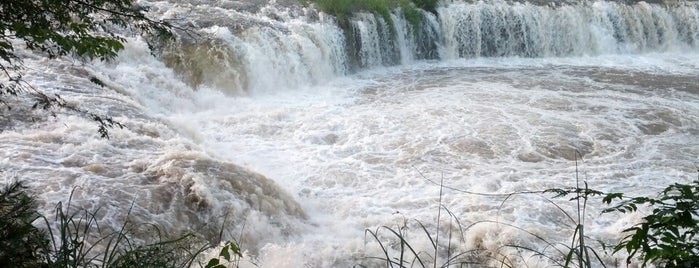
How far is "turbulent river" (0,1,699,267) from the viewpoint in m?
5.46

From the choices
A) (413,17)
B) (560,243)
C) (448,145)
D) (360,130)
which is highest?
(413,17)

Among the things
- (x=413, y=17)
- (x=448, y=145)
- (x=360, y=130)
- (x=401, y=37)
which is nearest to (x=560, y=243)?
(x=448, y=145)

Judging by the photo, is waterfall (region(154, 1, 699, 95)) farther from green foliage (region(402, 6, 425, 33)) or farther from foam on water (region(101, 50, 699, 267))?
foam on water (region(101, 50, 699, 267))

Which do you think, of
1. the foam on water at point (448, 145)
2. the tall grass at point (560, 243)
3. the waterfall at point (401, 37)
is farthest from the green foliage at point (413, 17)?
the tall grass at point (560, 243)

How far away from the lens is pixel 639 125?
31.9 feet

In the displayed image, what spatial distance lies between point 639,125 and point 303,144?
224 inches

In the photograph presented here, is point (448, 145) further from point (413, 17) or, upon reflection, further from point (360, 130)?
point (413, 17)

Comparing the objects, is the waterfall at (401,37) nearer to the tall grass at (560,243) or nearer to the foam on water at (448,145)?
the foam on water at (448,145)

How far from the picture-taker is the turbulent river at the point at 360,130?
546cm

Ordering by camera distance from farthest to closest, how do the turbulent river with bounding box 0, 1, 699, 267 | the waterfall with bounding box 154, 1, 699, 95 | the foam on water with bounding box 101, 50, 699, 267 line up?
1. the waterfall with bounding box 154, 1, 699, 95
2. the foam on water with bounding box 101, 50, 699, 267
3. the turbulent river with bounding box 0, 1, 699, 267

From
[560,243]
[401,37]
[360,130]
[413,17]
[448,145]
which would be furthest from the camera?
[413,17]

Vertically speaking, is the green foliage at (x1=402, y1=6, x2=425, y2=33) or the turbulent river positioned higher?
the green foliage at (x1=402, y1=6, x2=425, y2=33)

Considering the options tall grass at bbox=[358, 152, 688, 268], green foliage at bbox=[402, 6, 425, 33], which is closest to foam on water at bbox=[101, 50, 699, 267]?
tall grass at bbox=[358, 152, 688, 268]

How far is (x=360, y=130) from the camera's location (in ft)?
30.6
